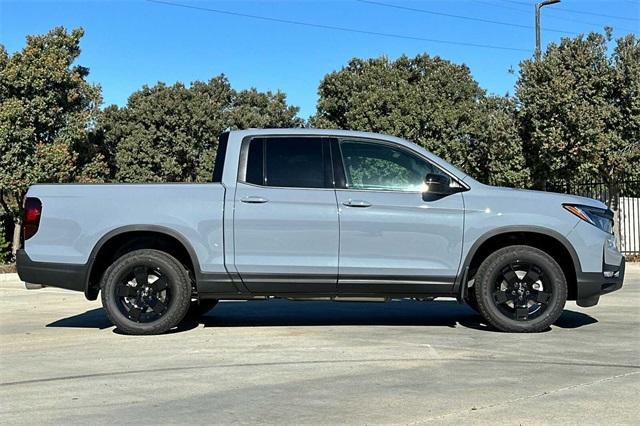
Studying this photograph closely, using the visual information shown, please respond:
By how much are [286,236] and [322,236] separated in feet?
1.15

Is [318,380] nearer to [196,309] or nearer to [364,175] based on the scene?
[364,175]

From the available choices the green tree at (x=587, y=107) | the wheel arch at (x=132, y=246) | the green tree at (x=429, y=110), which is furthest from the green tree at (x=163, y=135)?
the wheel arch at (x=132, y=246)

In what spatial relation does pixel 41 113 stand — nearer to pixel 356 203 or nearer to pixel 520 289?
pixel 356 203

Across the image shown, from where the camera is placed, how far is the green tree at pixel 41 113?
66.1 feet

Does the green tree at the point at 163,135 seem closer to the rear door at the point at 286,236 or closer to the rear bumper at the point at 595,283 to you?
the rear door at the point at 286,236

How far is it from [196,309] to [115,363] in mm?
2512

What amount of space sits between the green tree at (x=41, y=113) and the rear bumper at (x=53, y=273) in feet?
48.1

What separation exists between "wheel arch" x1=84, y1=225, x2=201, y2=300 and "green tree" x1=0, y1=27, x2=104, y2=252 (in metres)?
14.8

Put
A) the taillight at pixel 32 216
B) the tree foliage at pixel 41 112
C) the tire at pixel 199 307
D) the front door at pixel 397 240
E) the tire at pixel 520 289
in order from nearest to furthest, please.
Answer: the front door at pixel 397 240 → the tire at pixel 520 289 → the taillight at pixel 32 216 → the tire at pixel 199 307 → the tree foliage at pixel 41 112

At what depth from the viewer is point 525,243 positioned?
693 cm

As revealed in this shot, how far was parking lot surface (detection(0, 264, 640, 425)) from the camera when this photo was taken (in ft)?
13.9

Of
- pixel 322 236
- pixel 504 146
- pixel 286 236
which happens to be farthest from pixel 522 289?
pixel 504 146

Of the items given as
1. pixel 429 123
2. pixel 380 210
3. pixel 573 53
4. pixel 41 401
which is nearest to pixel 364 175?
pixel 380 210

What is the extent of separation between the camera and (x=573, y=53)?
59.5 ft
